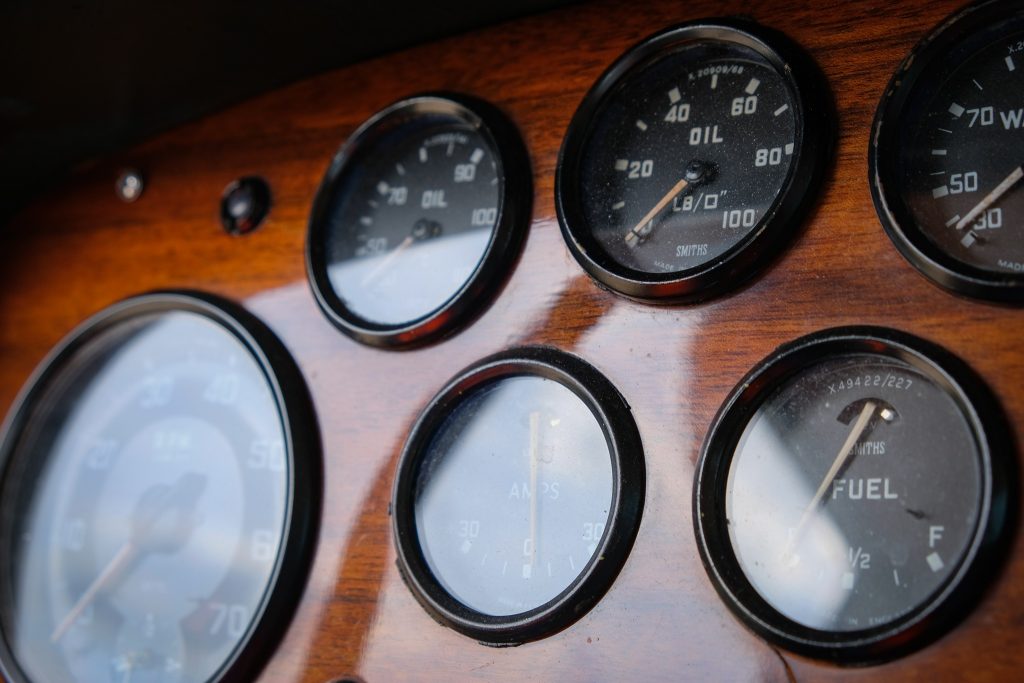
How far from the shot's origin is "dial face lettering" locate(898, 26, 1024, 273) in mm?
1343

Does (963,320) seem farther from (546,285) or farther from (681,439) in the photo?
(546,285)

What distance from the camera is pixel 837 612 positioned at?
1.31 m

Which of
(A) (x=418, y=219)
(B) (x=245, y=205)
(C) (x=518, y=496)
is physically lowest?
(C) (x=518, y=496)

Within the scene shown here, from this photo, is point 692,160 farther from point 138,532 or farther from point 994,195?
point 138,532

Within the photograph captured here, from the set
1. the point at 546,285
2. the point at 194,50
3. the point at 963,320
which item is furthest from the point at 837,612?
the point at 194,50

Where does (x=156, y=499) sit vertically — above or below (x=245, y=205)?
below

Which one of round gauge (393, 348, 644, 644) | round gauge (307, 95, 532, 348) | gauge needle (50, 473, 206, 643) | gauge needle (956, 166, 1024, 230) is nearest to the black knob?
round gauge (307, 95, 532, 348)

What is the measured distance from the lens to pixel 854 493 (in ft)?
4.44

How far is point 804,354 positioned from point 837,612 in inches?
13.1

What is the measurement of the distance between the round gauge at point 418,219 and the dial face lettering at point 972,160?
619 millimetres

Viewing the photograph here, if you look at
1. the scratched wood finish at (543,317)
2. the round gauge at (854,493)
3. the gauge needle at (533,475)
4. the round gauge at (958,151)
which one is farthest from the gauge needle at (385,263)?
the round gauge at (958,151)

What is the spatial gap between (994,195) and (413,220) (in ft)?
3.16

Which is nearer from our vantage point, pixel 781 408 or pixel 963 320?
pixel 963 320

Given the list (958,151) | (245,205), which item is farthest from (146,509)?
(958,151)
